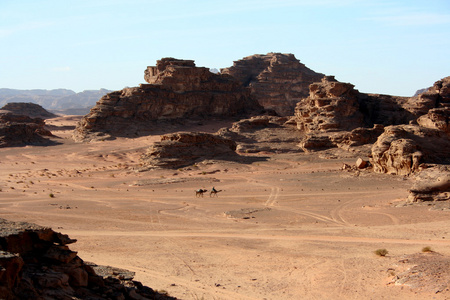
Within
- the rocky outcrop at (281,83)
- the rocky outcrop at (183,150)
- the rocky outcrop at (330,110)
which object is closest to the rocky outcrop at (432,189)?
the rocky outcrop at (183,150)

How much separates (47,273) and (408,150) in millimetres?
22879

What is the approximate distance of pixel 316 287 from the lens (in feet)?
36.4

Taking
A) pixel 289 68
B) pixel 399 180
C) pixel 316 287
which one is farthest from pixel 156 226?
pixel 289 68

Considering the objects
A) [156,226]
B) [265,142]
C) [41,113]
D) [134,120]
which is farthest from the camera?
[41,113]

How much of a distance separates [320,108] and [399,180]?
1935 cm

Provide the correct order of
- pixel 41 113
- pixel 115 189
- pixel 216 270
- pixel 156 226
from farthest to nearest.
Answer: pixel 41 113 < pixel 115 189 < pixel 156 226 < pixel 216 270

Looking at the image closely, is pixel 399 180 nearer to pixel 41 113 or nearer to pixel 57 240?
pixel 57 240

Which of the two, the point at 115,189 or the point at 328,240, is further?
the point at 115,189

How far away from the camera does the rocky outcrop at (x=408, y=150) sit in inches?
1066

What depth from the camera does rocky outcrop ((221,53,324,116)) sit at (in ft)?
271

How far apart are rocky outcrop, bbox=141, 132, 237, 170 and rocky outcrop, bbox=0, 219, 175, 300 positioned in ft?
81.8

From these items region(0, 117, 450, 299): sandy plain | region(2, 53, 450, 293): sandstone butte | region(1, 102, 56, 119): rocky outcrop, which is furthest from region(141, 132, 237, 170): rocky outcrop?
region(1, 102, 56, 119): rocky outcrop

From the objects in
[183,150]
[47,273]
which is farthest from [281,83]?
[47,273]

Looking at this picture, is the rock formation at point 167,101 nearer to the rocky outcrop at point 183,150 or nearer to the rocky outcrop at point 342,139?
the rocky outcrop at point 183,150
